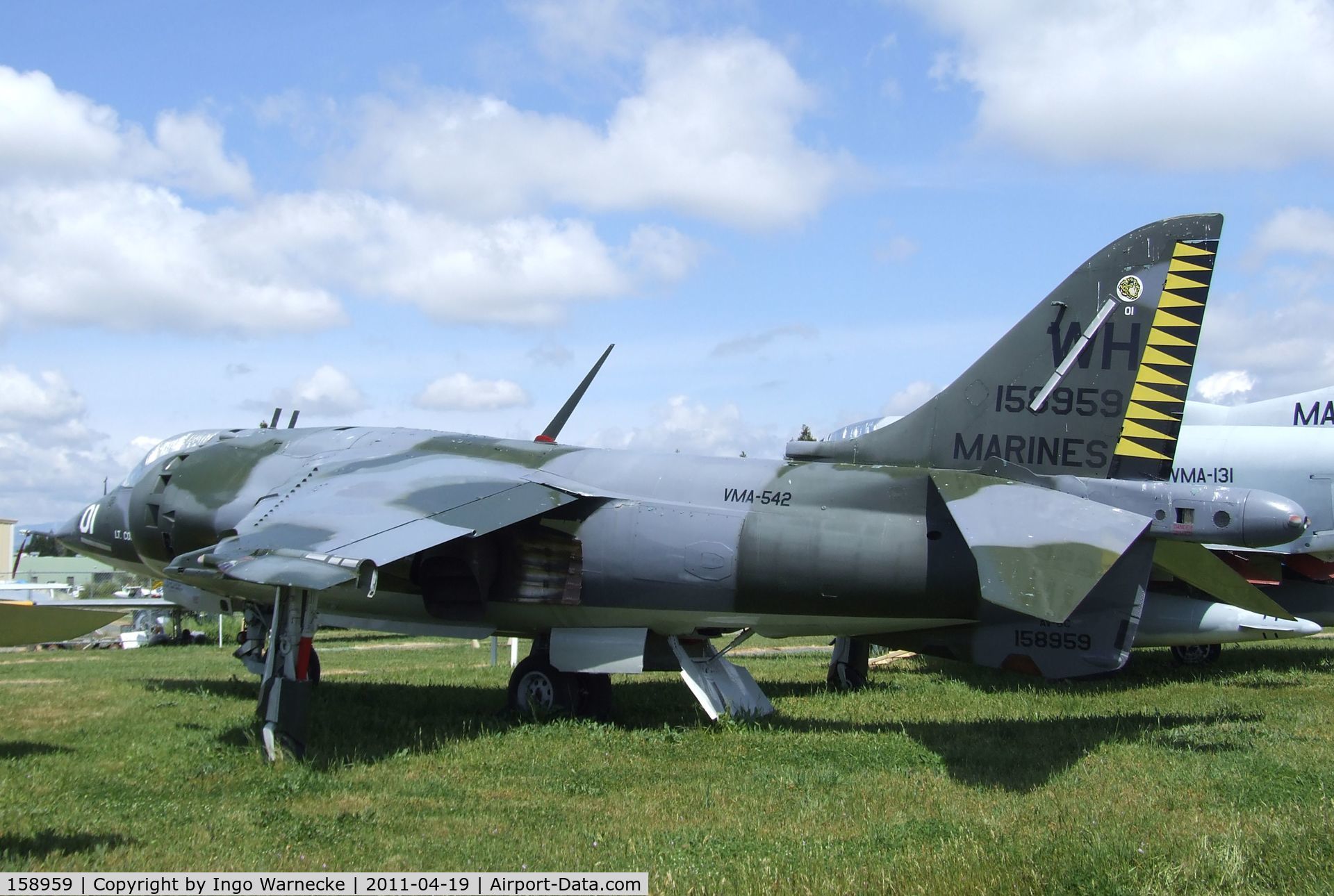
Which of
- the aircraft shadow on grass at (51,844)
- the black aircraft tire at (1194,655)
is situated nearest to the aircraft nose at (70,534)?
the aircraft shadow on grass at (51,844)

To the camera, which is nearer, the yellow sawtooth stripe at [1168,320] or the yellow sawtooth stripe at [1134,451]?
the yellow sawtooth stripe at [1134,451]

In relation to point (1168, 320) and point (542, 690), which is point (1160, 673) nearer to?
point (1168, 320)

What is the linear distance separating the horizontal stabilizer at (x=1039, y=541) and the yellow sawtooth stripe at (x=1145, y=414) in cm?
144

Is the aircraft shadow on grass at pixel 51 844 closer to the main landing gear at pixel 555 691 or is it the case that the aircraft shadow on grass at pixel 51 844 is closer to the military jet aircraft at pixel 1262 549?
the main landing gear at pixel 555 691

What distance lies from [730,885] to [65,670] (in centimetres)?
1786

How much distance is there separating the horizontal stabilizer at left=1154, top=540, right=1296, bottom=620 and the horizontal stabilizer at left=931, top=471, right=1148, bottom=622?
57.8 inches

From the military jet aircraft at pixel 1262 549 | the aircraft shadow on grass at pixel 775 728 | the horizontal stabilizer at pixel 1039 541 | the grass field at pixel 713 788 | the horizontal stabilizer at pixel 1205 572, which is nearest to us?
the grass field at pixel 713 788

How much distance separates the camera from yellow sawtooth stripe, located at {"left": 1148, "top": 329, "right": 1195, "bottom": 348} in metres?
11.3

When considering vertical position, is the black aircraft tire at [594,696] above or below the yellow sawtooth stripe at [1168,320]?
below

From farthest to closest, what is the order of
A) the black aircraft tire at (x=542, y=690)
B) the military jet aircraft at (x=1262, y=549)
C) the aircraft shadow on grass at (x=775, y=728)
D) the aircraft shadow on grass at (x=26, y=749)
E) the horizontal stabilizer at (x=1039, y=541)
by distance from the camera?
1. the military jet aircraft at (x=1262, y=549)
2. the black aircraft tire at (x=542, y=690)
3. the aircraft shadow on grass at (x=26, y=749)
4. the aircraft shadow on grass at (x=775, y=728)
5. the horizontal stabilizer at (x=1039, y=541)

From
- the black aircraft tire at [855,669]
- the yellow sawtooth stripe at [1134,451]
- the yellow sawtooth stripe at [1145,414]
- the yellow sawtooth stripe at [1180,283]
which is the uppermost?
the yellow sawtooth stripe at [1180,283]

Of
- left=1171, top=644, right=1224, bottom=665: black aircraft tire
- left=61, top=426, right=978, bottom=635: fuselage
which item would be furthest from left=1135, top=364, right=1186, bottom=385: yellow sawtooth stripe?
left=1171, top=644, right=1224, bottom=665: black aircraft tire

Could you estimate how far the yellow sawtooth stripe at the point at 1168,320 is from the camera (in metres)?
11.3

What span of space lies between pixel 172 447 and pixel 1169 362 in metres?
13.0
